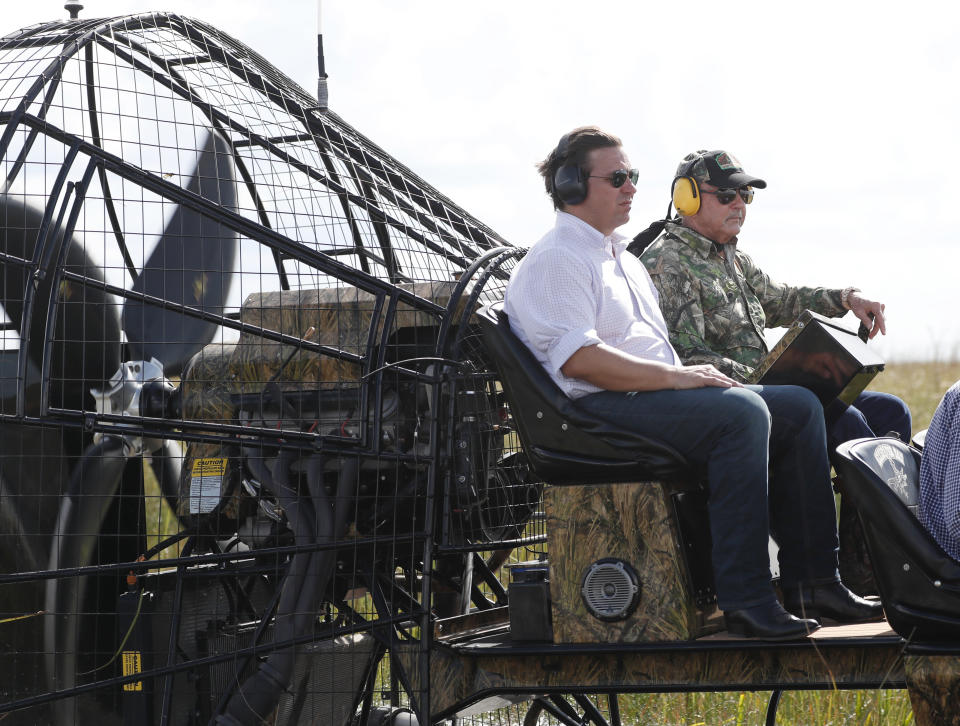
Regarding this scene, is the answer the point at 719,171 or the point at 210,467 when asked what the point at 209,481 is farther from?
the point at 719,171

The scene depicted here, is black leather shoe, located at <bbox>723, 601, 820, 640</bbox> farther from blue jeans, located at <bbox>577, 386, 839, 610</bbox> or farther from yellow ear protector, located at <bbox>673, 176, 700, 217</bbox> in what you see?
yellow ear protector, located at <bbox>673, 176, 700, 217</bbox>

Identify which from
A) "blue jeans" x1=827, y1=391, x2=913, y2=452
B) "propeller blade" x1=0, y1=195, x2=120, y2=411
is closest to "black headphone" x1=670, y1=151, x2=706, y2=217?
"blue jeans" x1=827, y1=391, x2=913, y2=452

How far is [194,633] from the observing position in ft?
14.2

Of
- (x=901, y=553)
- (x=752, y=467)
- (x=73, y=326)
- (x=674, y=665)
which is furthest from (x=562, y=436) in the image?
(x=73, y=326)

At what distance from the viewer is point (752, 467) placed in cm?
320

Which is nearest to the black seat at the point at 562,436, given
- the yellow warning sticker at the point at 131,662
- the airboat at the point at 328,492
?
the airboat at the point at 328,492

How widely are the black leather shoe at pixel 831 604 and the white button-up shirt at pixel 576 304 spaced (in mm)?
828

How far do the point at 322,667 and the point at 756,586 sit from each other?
1653 millimetres

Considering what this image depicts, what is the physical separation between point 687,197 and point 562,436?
1535mm

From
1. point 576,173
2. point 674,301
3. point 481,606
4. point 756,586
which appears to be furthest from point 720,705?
point 576,173

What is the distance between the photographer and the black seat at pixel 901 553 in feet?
9.14

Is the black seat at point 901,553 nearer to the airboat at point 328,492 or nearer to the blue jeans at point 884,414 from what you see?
the airboat at point 328,492

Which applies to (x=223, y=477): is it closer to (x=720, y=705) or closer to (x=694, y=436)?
(x=694, y=436)

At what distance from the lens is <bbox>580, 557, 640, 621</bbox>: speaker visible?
3.27m
